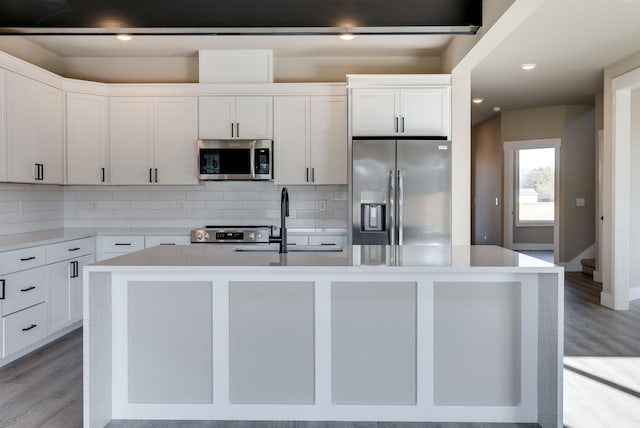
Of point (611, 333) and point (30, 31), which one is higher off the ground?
point (30, 31)

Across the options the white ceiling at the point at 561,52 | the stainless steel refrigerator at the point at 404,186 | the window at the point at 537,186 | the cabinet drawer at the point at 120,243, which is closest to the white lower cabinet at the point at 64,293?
the cabinet drawer at the point at 120,243

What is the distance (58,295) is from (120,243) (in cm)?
75

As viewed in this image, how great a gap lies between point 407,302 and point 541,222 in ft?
27.7

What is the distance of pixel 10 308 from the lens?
10.7 ft

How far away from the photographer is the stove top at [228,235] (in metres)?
4.46

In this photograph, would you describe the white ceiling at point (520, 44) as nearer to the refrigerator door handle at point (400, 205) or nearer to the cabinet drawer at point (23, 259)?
the refrigerator door handle at point (400, 205)

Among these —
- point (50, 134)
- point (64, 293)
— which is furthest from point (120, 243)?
point (50, 134)

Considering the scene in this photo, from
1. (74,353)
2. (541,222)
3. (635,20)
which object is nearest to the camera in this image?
(74,353)

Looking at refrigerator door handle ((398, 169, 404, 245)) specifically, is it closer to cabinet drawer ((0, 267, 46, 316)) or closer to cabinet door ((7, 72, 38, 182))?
cabinet drawer ((0, 267, 46, 316))

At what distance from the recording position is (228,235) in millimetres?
4527

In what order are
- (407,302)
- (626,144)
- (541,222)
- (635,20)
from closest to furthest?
(407,302), (635,20), (626,144), (541,222)

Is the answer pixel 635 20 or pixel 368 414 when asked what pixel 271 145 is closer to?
pixel 368 414

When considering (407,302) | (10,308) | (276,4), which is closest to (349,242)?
(407,302)

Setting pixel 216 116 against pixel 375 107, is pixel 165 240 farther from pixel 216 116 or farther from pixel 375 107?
pixel 375 107
